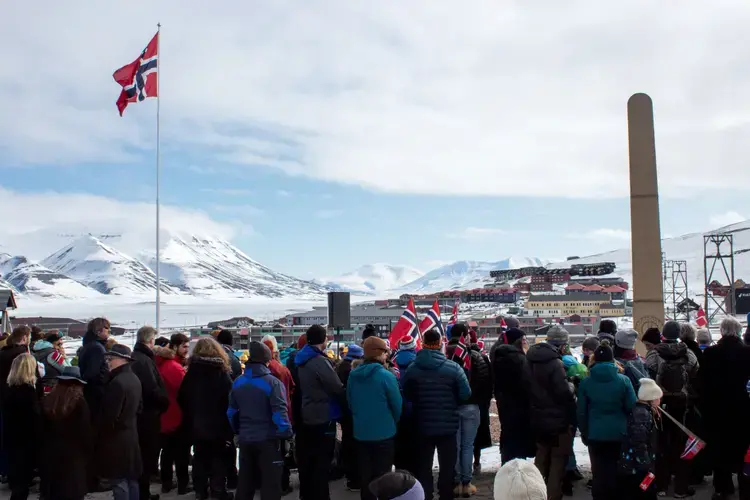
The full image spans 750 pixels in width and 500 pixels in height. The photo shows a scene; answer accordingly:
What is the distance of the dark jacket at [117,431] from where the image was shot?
5.88 metres

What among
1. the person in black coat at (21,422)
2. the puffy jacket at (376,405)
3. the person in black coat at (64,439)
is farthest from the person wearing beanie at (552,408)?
the person in black coat at (21,422)

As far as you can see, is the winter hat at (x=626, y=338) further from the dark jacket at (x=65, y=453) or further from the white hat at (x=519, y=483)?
the dark jacket at (x=65, y=453)

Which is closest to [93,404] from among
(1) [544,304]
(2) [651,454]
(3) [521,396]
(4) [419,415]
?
(4) [419,415]

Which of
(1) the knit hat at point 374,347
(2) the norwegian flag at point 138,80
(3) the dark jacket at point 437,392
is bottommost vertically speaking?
(3) the dark jacket at point 437,392

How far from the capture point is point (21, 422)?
6375 mm

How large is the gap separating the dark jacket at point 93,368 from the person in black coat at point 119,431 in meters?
0.88

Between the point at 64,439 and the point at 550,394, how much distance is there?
14.4 ft

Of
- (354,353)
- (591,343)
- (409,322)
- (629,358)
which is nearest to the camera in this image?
(629,358)

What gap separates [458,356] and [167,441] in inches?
133

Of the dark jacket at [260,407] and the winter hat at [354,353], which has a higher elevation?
the winter hat at [354,353]

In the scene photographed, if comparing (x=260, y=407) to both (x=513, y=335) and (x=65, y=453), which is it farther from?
(x=513, y=335)

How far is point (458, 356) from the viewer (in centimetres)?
714

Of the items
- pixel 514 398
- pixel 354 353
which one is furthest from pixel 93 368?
pixel 514 398

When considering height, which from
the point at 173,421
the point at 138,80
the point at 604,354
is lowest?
the point at 173,421
